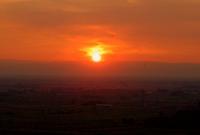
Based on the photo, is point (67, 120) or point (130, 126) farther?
point (67, 120)

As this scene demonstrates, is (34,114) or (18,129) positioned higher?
(34,114)

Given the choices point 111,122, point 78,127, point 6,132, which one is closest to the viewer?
point 6,132

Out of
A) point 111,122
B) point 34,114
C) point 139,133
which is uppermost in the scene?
A: point 34,114

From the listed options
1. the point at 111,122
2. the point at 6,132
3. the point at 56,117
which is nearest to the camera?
the point at 6,132

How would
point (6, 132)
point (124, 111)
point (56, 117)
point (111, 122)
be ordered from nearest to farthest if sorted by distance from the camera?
point (6, 132)
point (111, 122)
point (56, 117)
point (124, 111)

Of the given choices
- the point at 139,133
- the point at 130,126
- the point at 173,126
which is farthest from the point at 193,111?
the point at 139,133

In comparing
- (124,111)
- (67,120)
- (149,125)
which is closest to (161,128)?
(149,125)

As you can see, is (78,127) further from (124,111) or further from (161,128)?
(124,111)

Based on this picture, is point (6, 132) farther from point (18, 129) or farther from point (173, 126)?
point (173, 126)

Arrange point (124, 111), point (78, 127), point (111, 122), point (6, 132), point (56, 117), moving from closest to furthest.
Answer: point (6, 132)
point (78, 127)
point (111, 122)
point (56, 117)
point (124, 111)
